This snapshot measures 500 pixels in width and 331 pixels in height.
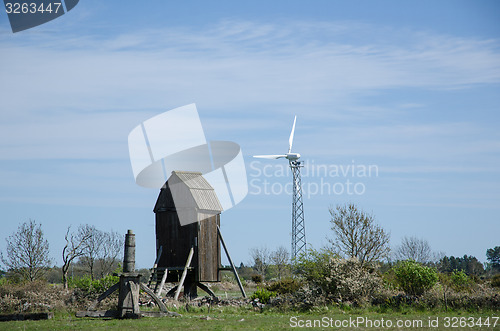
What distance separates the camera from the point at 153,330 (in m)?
19.2

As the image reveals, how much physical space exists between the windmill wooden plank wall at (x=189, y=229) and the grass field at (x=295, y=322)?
37.4 feet

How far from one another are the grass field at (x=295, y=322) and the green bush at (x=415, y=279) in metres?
3.68

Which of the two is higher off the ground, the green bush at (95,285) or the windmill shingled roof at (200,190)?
the windmill shingled roof at (200,190)

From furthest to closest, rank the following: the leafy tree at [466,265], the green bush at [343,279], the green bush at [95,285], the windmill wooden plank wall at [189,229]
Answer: the leafy tree at [466,265] < the windmill wooden plank wall at [189,229] < the green bush at [95,285] < the green bush at [343,279]

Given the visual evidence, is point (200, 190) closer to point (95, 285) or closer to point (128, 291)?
point (95, 285)

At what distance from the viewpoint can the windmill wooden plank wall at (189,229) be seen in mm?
35844

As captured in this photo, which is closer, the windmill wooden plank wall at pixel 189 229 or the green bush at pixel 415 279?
the green bush at pixel 415 279

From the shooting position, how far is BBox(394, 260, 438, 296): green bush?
27344 mm

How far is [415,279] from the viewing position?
27.6 meters

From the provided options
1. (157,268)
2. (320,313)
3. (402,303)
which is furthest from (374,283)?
(157,268)

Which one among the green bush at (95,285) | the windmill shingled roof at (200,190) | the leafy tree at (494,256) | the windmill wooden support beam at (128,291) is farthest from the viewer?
the leafy tree at (494,256)

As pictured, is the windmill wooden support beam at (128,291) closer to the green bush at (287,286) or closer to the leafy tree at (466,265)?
the green bush at (287,286)

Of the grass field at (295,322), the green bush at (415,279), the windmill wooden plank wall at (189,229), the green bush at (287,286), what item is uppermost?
the windmill wooden plank wall at (189,229)

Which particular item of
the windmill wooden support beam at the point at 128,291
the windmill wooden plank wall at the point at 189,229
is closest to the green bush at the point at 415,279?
the windmill wooden support beam at the point at 128,291
